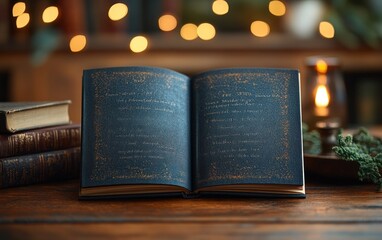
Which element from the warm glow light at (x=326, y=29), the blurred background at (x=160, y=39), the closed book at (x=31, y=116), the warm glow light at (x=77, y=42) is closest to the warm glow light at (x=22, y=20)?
the blurred background at (x=160, y=39)

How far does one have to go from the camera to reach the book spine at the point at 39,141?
0.96 meters

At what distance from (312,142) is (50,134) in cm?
50

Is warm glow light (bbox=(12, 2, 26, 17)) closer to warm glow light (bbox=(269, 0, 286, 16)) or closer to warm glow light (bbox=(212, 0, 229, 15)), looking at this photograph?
warm glow light (bbox=(212, 0, 229, 15))

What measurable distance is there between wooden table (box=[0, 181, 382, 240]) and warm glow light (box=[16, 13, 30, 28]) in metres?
1.61

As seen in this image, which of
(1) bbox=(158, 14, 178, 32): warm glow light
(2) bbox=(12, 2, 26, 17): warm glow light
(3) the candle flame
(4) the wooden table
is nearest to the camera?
(4) the wooden table

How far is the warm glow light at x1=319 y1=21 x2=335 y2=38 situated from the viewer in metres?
2.48

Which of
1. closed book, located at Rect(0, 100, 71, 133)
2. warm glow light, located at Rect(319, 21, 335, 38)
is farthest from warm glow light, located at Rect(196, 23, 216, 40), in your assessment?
closed book, located at Rect(0, 100, 71, 133)

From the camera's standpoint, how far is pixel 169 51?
98.5 inches

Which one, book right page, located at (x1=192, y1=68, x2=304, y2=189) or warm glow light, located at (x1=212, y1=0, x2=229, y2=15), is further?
warm glow light, located at (x1=212, y1=0, x2=229, y2=15)

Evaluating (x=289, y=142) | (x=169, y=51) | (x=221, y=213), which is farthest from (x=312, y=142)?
(x=169, y=51)

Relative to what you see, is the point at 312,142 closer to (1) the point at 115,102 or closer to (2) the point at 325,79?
(1) the point at 115,102

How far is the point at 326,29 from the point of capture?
249 cm

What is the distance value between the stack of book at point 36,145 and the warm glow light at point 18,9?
1.43 meters

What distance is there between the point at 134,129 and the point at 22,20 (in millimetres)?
1764
